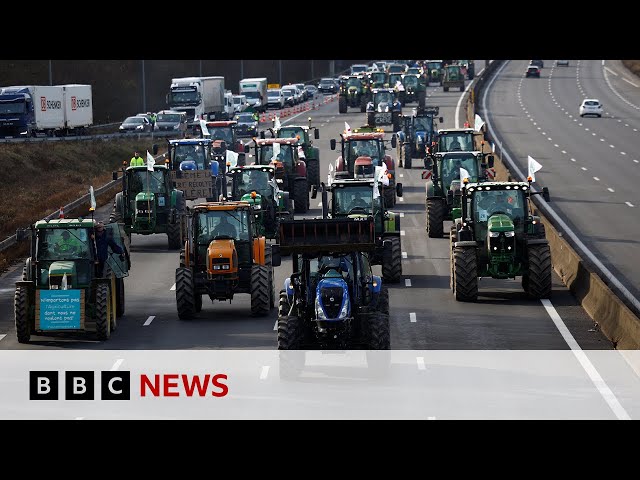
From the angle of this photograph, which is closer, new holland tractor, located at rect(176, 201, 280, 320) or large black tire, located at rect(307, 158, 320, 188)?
new holland tractor, located at rect(176, 201, 280, 320)

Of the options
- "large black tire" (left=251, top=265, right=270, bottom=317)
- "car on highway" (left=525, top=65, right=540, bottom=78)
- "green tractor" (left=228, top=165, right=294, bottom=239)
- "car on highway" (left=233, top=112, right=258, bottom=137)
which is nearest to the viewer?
"large black tire" (left=251, top=265, right=270, bottom=317)

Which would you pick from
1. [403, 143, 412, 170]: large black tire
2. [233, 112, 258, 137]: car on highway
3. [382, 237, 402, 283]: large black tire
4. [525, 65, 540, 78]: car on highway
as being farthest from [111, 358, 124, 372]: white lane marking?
[525, 65, 540, 78]: car on highway

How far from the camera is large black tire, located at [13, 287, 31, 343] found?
2989cm

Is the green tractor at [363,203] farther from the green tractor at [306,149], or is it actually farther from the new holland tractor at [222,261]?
the green tractor at [306,149]

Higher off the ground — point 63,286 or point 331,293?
point 331,293

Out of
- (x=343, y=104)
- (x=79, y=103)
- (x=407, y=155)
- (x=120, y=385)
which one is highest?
(x=343, y=104)

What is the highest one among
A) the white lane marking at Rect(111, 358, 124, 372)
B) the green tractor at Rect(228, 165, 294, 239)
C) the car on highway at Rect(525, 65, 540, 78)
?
the car on highway at Rect(525, 65, 540, 78)

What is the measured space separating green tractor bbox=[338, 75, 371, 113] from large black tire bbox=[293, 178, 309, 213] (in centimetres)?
5284

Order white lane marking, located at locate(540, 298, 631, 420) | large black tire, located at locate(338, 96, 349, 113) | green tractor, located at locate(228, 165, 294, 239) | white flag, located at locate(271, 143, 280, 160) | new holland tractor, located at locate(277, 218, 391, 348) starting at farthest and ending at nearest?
large black tire, located at locate(338, 96, 349, 113) < white flag, located at locate(271, 143, 280, 160) < green tractor, located at locate(228, 165, 294, 239) < new holland tractor, located at locate(277, 218, 391, 348) < white lane marking, located at locate(540, 298, 631, 420)

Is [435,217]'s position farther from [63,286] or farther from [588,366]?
[588,366]

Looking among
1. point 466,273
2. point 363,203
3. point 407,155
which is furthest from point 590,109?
point 466,273

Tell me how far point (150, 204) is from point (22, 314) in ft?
49.0

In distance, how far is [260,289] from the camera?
3231 cm

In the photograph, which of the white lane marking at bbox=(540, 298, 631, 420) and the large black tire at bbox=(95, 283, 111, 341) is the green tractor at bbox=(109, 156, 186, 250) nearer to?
the white lane marking at bbox=(540, 298, 631, 420)
